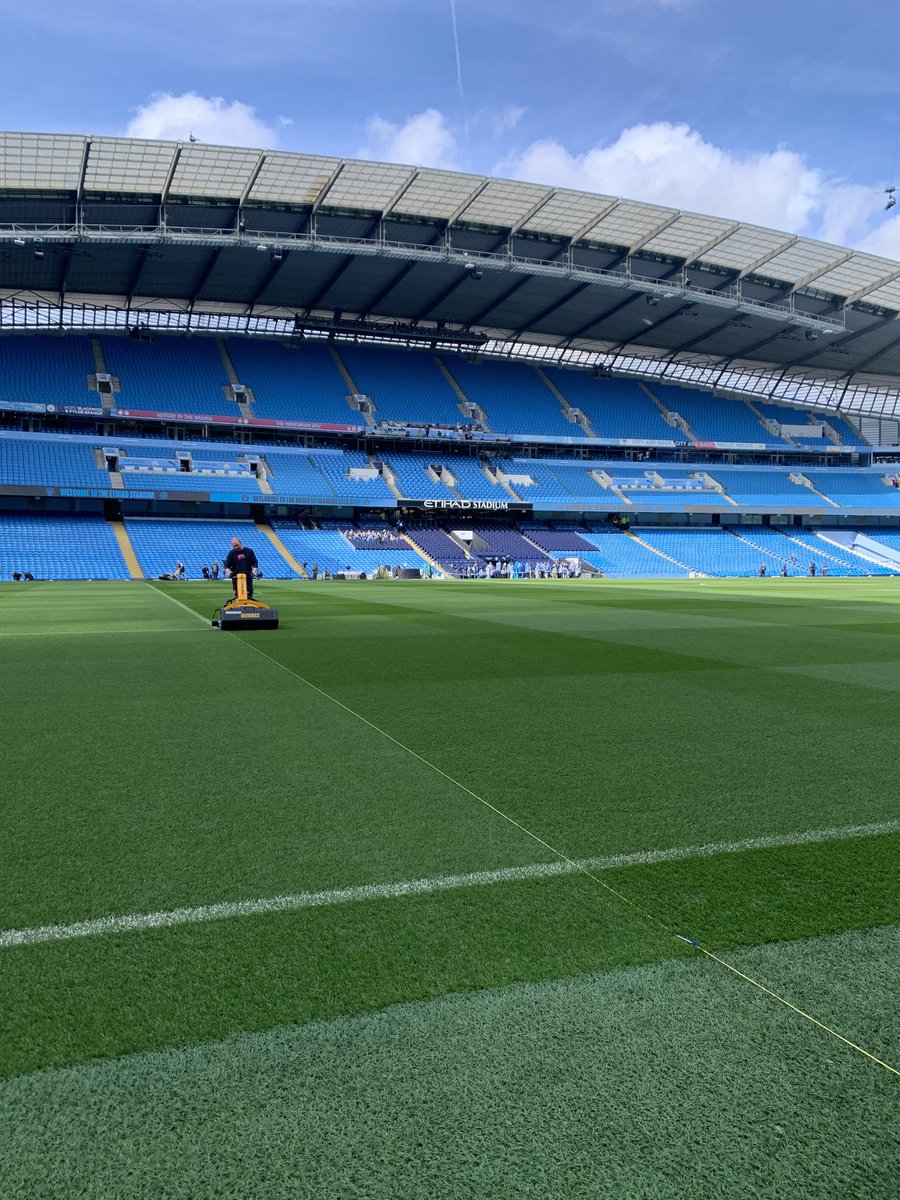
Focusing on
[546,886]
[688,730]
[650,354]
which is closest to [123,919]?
[546,886]

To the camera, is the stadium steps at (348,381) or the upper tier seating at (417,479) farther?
the stadium steps at (348,381)

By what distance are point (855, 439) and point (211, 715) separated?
296 feet

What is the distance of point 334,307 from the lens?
63.7m

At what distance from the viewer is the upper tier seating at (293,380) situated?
2552 inches

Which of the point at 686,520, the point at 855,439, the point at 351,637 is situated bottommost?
the point at 351,637

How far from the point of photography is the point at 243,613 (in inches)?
652

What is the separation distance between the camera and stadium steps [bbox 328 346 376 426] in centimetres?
6675

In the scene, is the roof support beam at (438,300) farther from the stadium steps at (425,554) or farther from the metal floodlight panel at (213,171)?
the stadium steps at (425,554)

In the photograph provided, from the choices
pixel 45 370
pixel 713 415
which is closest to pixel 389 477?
pixel 45 370

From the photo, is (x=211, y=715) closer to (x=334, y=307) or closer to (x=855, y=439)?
(x=334, y=307)

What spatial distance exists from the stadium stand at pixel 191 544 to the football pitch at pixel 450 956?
4617cm

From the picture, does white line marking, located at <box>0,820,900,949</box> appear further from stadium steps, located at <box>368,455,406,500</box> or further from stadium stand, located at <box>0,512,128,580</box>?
stadium steps, located at <box>368,455,406,500</box>

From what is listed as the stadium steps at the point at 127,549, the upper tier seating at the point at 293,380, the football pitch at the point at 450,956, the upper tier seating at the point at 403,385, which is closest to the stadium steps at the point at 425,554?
the upper tier seating at the point at 293,380

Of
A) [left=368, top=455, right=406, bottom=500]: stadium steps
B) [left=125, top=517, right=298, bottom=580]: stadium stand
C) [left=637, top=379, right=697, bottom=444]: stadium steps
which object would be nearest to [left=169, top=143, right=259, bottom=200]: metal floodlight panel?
[left=125, top=517, right=298, bottom=580]: stadium stand
